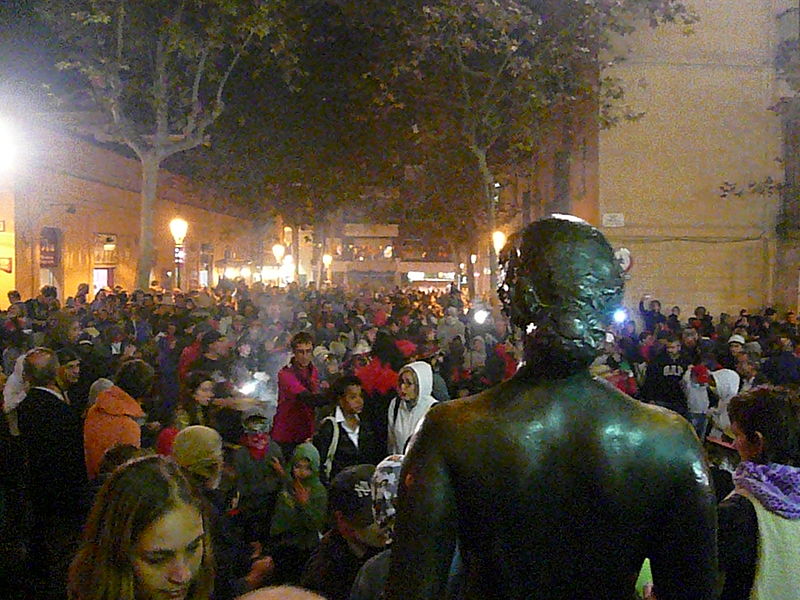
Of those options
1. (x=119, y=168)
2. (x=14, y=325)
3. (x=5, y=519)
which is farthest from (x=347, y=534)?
(x=119, y=168)

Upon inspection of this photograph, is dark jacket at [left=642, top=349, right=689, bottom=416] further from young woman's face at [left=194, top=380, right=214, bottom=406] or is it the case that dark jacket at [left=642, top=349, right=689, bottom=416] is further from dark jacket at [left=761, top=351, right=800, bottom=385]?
young woman's face at [left=194, top=380, right=214, bottom=406]

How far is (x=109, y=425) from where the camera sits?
5172mm

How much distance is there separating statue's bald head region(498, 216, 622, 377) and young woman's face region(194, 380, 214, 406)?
15.3ft

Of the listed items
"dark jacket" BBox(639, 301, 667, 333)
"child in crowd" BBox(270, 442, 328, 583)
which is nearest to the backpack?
"child in crowd" BBox(270, 442, 328, 583)

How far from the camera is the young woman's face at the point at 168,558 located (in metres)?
2.17

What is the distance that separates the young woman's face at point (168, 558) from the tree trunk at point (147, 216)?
59.9 feet

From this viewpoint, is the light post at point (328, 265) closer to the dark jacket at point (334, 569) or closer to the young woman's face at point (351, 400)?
the young woman's face at point (351, 400)

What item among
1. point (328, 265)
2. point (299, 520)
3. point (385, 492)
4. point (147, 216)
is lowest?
point (299, 520)

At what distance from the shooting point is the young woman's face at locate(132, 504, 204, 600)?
85.6 inches

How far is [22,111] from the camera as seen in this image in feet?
72.9

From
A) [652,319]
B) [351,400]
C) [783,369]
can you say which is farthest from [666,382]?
[652,319]

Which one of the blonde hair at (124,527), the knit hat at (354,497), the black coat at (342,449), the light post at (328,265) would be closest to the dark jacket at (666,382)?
the black coat at (342,449)

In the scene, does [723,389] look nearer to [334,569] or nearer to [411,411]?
[411,411]

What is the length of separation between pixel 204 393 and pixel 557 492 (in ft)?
16.0
